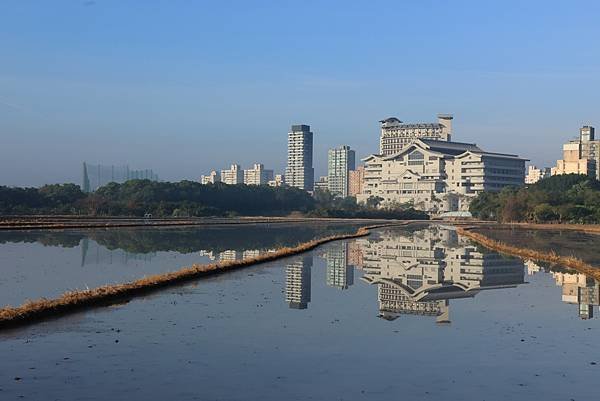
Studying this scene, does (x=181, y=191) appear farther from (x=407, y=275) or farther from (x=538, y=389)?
(x=538, y=389)

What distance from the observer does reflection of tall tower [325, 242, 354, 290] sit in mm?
25416

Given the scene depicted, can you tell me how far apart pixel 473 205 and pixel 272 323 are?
415 feet

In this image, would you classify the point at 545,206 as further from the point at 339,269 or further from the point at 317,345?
the point at 317,345

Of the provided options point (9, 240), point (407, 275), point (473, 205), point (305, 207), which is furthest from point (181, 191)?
point (407, 275)

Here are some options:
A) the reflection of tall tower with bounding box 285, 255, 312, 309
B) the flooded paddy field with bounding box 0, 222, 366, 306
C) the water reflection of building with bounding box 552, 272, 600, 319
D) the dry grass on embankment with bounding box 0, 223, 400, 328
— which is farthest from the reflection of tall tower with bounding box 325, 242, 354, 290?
the water reflection of building with bounding box 552, 272, 600, 319

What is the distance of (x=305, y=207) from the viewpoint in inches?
6083

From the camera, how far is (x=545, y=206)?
104 meters

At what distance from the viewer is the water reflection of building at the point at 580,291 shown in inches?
781

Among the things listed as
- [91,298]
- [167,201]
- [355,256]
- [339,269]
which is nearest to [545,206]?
[167,201]

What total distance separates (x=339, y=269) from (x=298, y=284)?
664cm

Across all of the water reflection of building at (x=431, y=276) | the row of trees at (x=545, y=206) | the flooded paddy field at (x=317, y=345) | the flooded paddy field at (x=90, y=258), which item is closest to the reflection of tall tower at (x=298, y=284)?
the flooded paddy field at (x=317, y=345)

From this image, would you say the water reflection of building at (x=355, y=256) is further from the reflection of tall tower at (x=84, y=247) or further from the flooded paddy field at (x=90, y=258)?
the reflection of tall tower at (x=84, y=247)

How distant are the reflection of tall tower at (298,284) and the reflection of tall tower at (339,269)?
0.91m

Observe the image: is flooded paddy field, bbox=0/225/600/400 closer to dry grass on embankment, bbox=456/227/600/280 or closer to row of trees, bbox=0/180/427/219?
dry grass on embankment, bbox=456/227/600/280
